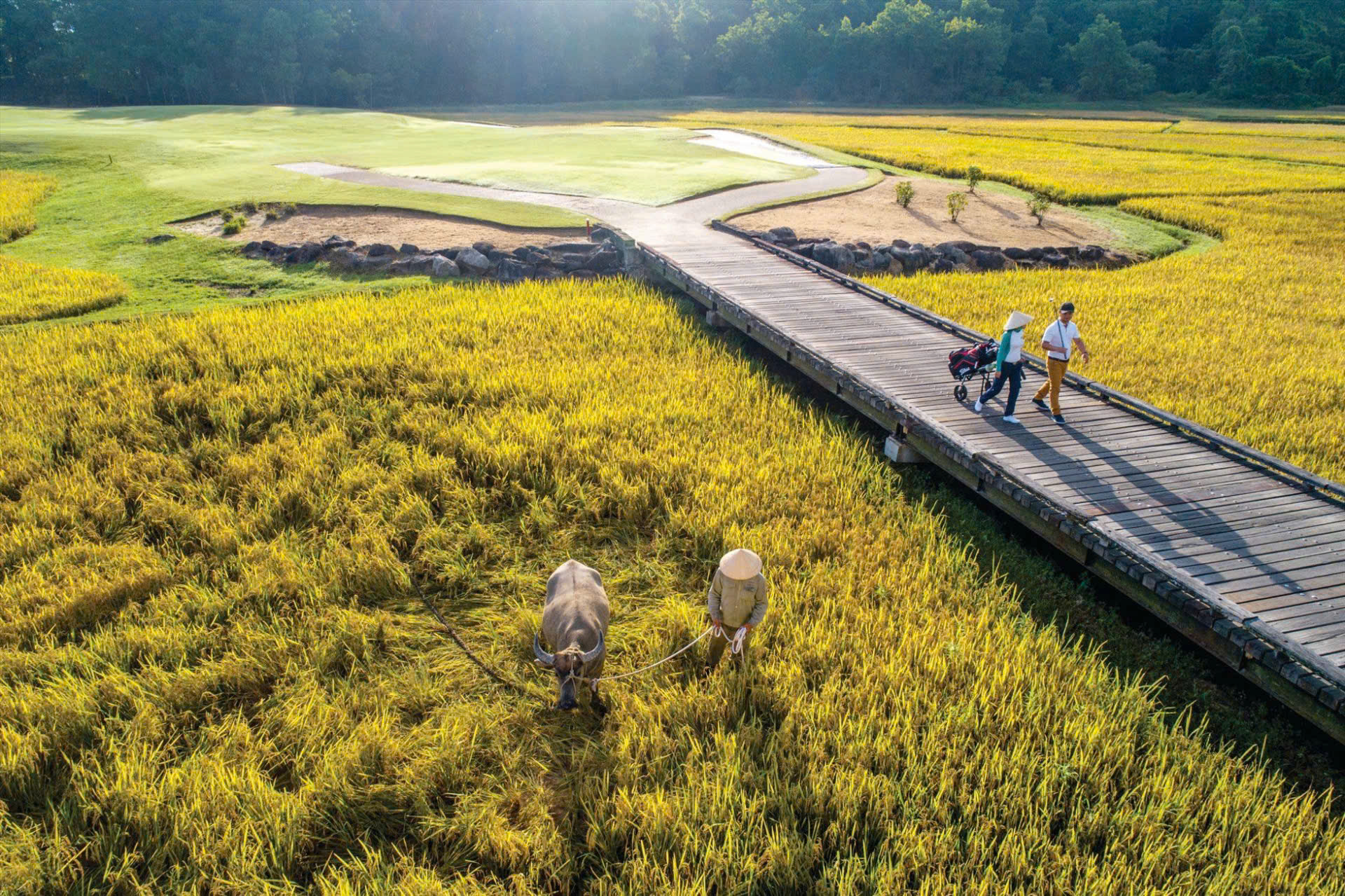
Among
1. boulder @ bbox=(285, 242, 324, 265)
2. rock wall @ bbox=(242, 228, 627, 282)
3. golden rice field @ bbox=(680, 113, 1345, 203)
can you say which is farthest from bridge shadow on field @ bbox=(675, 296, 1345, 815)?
golden rice field @ bbox=(680, 113, 1345, 203)

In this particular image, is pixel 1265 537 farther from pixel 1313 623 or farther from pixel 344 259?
pixel 344 259

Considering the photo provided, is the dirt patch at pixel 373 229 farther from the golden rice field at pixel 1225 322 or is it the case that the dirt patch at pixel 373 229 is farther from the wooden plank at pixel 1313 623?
the wooden plank at pixel 1313 623

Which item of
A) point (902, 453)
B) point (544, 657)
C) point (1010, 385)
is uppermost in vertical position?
point (1010, 385)

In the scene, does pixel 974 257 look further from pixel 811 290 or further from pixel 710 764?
pixel 710 764

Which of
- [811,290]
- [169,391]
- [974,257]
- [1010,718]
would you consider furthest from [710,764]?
[974,257]

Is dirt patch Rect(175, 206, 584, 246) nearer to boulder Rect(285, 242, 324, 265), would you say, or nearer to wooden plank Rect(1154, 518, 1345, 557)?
boulder Rect(285, 242, 324, 265)

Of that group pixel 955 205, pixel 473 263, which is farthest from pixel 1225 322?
pixel 473 263

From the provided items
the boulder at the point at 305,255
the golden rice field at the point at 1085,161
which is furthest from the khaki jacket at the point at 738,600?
the golden rice field at the point at 1085,161
